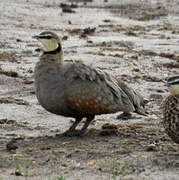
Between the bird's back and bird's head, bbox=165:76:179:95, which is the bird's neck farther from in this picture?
bird's head, bbox=165:76:179:95

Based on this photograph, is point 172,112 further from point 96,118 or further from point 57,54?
point 96,118

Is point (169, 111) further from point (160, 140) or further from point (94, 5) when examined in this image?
point (94, 5)

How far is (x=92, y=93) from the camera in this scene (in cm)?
777

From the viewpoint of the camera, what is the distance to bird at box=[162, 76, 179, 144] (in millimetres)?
6512

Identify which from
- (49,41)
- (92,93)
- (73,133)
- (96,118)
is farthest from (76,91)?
(96,118)

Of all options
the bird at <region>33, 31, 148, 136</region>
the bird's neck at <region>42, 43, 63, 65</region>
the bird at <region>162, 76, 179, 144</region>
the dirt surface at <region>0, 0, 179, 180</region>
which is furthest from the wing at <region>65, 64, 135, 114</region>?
the bird at <region>162, 76, 179, 144</region>

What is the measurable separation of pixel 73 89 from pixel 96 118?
1.91 metres

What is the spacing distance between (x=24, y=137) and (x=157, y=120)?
2.38m

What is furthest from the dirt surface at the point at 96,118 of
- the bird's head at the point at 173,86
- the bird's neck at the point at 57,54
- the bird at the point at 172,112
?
the bird's neck at the point at 57,54

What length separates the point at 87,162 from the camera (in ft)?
20.7

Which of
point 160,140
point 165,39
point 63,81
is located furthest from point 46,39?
point 165,39

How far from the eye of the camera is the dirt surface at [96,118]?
238 inches

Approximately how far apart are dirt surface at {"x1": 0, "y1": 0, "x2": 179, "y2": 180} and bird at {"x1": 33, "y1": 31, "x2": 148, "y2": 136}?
0.36 meters

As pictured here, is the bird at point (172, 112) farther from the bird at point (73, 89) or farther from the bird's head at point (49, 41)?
the bird's head at point (49, 41)
